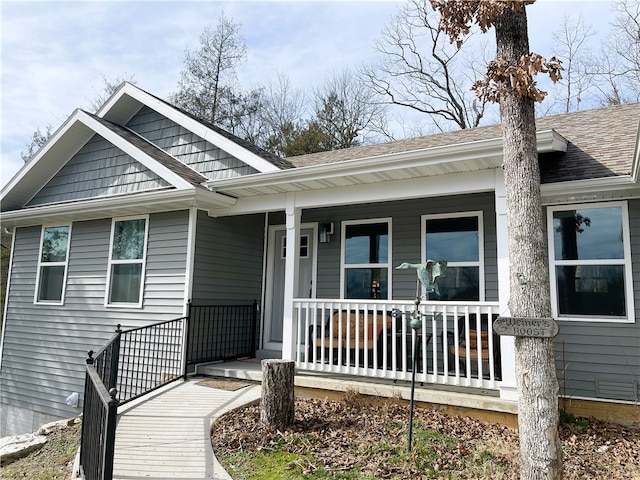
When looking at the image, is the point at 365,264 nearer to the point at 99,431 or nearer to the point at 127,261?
the point at 127,261

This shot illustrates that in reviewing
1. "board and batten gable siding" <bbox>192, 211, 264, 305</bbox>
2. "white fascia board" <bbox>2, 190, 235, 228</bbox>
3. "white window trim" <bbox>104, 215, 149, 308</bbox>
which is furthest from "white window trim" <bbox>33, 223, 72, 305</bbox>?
"board and batten gable siding" <bbox>192, 211, 264, 305</bbox>

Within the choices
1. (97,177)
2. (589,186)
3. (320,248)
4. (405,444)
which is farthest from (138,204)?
(589,186)

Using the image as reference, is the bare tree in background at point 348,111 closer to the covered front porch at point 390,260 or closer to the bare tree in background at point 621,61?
the bare tree in background at point 621,61

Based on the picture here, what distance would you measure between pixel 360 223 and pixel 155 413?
4269 mm

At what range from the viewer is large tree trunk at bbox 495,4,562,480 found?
10.1 ft

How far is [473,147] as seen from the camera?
16.5 ft

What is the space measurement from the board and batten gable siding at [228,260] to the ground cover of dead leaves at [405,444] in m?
2.86

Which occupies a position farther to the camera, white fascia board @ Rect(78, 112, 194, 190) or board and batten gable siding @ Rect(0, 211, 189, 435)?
board and batten gable siding @ Rect(0, 211, 189, 435)

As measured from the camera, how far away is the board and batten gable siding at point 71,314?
24.4 feet

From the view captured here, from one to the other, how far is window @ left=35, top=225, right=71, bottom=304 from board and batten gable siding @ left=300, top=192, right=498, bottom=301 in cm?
497

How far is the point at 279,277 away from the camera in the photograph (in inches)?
334

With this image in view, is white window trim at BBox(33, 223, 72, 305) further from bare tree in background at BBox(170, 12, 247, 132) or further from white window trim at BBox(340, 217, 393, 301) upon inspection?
bare tree in background at BBox(170, 12, 247, 132)

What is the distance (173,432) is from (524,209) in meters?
3.88

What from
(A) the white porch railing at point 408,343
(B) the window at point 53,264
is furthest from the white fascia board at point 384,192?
(B) the window at point 53,264
